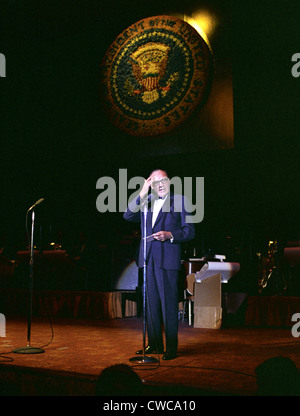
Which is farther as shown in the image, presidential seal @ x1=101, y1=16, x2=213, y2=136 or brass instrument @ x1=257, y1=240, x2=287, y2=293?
presidential seal @ x1=101, y1=16, x2=213, y2=136

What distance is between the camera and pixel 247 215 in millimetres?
6844

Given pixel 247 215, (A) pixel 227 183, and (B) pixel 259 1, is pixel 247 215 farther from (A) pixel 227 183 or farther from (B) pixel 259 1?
(B) pixel 259 1

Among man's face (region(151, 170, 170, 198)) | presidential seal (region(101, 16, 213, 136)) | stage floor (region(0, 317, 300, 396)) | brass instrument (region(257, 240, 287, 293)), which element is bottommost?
stage floor (region(0, 317, 300, 396))

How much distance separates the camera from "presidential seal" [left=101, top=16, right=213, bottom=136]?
6764 mm

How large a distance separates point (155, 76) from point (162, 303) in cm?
489

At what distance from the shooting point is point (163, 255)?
329 cm

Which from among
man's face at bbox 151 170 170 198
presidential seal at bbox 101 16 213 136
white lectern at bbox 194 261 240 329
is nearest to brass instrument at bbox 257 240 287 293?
white lectern at bbox 194 261 240 329

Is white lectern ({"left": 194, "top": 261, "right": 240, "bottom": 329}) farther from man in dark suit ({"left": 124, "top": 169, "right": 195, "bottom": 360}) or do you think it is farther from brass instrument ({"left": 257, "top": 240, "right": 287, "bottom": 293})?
man in dark suit ({"left": 124, "top": 169, "right": 195, "bottom": 360})


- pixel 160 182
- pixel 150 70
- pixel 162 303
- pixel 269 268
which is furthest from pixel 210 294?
pixel 150 70

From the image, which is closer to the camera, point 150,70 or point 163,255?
point 163,255

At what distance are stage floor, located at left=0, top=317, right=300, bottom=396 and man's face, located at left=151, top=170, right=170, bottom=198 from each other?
125 cm

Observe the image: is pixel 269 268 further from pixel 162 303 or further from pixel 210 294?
pixel 162 303

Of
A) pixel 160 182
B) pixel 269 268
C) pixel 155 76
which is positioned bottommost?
pixel 269 268
